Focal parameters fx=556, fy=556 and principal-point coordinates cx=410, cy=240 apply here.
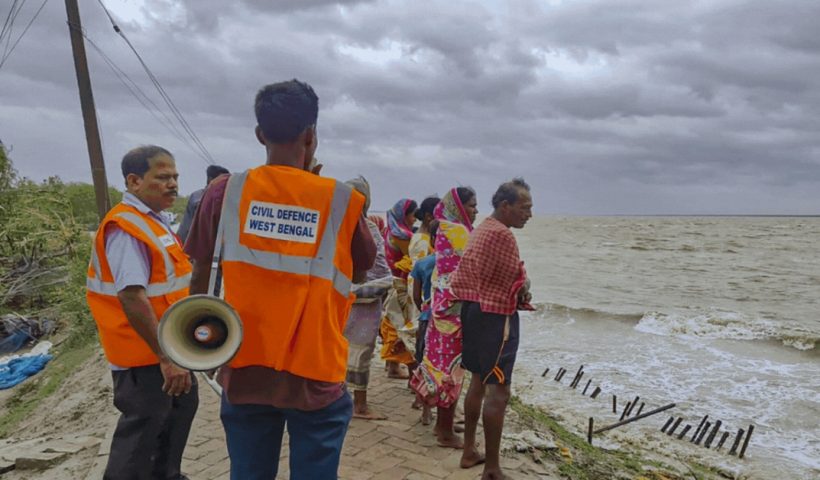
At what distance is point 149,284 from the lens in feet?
8.47

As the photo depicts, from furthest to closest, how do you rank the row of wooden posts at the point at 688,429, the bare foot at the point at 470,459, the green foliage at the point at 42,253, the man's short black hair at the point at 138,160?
the green foliage at the point at 42,253 < the row of wooden posts at the point at 688,429 < the bare foot at the point at 470,459 < the man's short black hair at the point at 138,160

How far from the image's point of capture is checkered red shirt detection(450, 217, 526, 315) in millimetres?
3357

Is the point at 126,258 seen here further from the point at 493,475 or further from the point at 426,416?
the point at 426,416

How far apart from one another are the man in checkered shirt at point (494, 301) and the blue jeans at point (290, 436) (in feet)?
5.32

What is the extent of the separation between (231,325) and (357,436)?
107 inches

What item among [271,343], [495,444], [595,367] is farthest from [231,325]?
[595,367]

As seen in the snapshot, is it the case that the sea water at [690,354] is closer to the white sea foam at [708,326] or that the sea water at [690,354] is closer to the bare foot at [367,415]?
the white sea foam at [708,326]

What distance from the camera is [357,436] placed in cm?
416

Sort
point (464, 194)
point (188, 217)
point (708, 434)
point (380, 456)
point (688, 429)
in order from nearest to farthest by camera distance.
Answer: point (380, 456)
point (464, 194)
point (188, 217)
point (688, 429)
point (708, 434)

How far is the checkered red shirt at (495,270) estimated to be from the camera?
132 inches

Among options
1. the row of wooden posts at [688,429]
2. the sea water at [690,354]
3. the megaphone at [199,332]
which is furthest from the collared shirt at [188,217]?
the sea water at [690,354]

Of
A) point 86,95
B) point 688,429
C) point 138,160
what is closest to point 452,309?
point 138,160

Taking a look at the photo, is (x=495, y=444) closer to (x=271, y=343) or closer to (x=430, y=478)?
(x=430, y=478)

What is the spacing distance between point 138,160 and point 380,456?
8.07 feet
